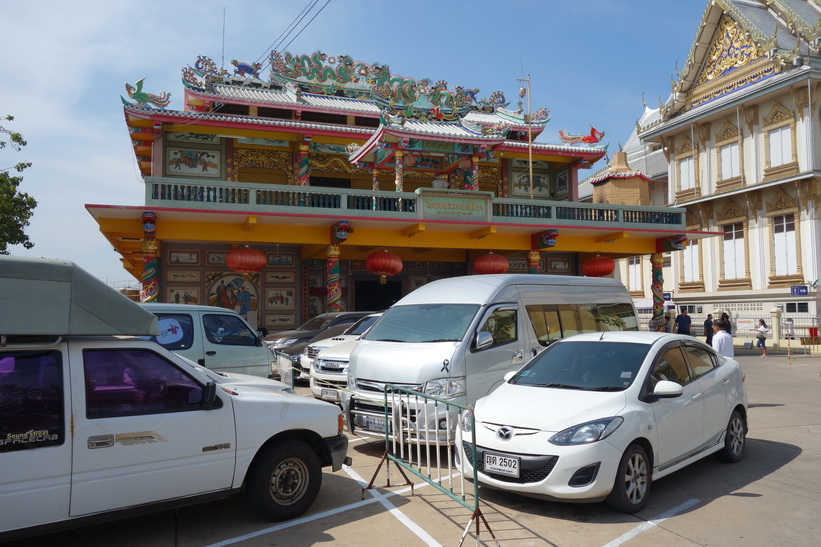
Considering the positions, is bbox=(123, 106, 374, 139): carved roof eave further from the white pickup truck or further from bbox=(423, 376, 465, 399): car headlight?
the white pickup truck

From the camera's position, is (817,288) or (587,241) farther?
(817,288)

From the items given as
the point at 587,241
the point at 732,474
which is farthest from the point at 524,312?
the point at 587,241

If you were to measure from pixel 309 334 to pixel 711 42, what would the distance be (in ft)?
98.4

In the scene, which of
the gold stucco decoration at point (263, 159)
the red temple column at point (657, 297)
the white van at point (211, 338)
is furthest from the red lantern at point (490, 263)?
the white van at point (211, 338)

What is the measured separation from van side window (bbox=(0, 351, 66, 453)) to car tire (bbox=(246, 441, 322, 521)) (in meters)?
1.55

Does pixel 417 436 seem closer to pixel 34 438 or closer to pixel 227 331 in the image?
pixel 34 438

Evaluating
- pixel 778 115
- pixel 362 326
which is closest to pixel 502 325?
pixel 362 326

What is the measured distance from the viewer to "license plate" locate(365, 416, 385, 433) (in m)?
7.11

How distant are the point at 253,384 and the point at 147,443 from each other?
161 centimetres

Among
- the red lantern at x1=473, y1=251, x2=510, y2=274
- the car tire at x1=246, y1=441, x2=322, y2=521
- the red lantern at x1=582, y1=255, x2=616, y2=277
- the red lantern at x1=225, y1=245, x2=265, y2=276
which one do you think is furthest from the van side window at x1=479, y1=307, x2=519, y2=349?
the red lantern at x1=582, y1=255, x2=616, y2=277

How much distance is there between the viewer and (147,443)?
442cm

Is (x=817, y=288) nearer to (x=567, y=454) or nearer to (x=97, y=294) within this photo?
(x=567, y=454)

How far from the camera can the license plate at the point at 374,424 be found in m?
7.11

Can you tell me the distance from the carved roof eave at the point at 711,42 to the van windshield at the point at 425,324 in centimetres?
2763
